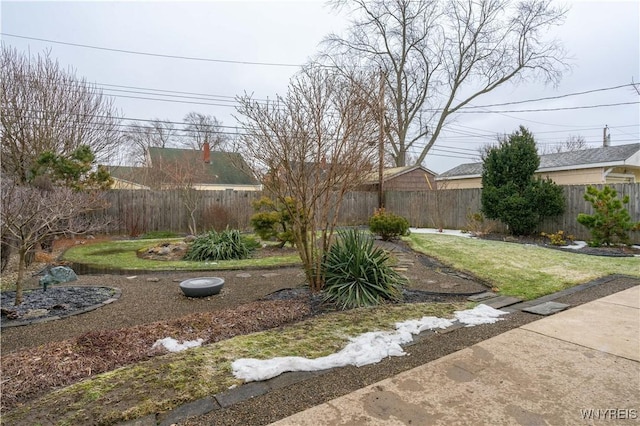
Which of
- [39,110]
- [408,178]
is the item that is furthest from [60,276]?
[408,178]

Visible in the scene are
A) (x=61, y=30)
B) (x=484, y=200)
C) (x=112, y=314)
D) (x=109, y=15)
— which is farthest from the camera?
(x=484, y=200)

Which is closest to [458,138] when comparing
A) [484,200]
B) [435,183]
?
[435,183]

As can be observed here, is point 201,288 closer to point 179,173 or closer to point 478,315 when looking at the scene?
point 478,315

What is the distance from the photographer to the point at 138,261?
7.49m

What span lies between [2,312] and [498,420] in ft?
15.4

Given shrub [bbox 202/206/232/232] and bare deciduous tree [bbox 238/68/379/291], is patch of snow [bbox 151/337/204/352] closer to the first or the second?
bare deciduous tree [bbox 238/68/379/291]

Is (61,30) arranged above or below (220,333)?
above

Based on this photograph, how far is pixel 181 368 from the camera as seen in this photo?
2455mm

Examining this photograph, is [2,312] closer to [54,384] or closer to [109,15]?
[54,384]

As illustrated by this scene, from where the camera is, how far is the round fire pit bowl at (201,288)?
4.44 metres

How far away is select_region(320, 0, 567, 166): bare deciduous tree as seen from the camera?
1848 cm

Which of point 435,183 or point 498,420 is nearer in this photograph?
point 498,420

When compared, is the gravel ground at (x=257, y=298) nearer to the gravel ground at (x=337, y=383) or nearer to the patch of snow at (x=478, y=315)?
the gravel ground at (x=337, y=383)

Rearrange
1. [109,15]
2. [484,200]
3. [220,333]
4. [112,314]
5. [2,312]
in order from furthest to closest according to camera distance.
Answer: [484,200]
[109,15]
[112,314]
[2,312]
[220,333]
